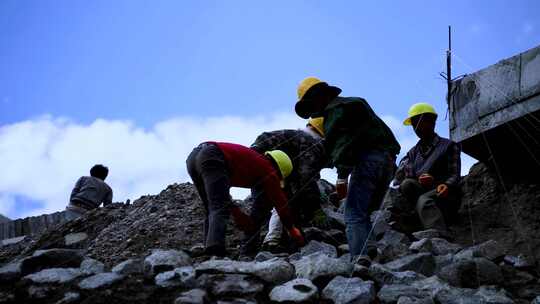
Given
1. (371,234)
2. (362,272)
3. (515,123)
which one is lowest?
(362,272)

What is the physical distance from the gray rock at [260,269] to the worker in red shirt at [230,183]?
2.02 feet

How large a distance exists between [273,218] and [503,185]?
351 centimetres

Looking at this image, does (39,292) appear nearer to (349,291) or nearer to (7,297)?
(7,297)

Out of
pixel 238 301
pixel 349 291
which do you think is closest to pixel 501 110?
pixel 349 291

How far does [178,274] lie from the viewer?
4695 millimetres

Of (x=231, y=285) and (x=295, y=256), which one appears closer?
(x=231, y=285)

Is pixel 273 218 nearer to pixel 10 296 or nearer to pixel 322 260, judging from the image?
pixel 322 260

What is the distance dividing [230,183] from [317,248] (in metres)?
1.09

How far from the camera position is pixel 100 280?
Result: 463cm

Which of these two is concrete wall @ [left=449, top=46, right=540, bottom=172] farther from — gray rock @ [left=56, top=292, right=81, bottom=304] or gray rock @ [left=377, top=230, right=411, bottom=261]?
gray rock @ [left=56, top=292, right=81, bottom=304]

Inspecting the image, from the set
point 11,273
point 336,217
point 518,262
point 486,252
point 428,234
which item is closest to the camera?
point 11,273

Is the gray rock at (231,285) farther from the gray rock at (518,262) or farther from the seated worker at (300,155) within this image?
the gray rock at (518,262)

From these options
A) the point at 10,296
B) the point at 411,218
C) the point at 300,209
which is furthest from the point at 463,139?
the point at 10,296

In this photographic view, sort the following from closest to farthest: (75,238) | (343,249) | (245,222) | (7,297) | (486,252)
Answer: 1. (7,297)
2. (486,252)
3. (343,249)
4. (245,222)
5. (75,238)
